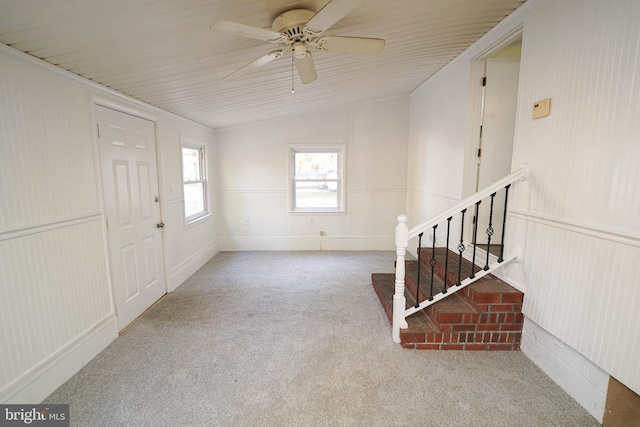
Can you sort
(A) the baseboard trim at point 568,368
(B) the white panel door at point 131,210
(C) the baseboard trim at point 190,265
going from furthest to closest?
(C) the baseboard trim at point 190,265
(B) the white panel door at point 131,210
(A) the baseboard trim at point 568,368

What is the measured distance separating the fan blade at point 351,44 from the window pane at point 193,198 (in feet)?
10.8

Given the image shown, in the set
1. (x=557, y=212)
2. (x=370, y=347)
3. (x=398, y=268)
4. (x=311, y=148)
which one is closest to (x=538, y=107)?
(x=557, y=212)

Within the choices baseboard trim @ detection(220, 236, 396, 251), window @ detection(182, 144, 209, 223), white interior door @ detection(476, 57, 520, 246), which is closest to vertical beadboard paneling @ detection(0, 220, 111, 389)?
window @ detection(182, 144, 209, 223)

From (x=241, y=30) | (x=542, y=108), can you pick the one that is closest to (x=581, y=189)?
(x=542, y=108)

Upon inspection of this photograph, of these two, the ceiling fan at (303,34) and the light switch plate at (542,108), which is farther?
the light switch plate at (542,108)

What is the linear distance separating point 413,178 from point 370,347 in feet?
11.1

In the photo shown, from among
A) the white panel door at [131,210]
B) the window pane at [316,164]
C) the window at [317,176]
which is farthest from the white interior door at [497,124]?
the white panel door at [131,210]

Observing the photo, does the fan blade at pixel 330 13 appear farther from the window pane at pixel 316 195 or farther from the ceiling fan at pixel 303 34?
the window pane at pixel 316 195

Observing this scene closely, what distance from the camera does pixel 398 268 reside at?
2488 millimetres

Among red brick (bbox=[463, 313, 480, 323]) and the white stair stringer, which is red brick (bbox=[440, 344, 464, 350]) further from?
the white stair stringer

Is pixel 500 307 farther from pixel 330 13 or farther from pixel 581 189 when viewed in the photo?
pixel 330 13

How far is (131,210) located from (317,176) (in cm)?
324

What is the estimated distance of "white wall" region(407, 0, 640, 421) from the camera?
5.12 feet

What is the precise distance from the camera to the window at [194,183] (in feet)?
14.7
